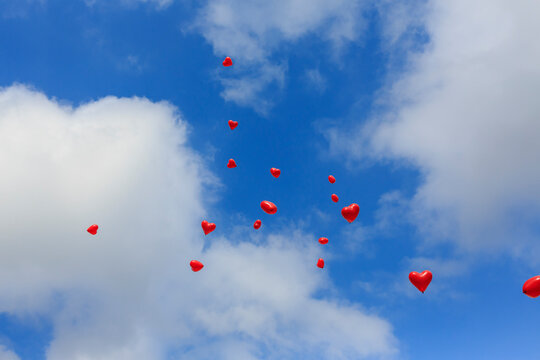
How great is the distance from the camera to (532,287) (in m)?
16.4

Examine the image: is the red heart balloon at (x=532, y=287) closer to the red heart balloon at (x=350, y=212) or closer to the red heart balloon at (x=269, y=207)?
the red heart balloon at (x=350, y=212)

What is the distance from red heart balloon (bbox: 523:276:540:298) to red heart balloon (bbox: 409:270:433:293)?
18.0 ft

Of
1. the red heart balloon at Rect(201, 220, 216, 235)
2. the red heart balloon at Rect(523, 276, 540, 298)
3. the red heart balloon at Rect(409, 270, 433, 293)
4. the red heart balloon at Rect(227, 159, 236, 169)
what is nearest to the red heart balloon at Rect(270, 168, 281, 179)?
the red heart balloon at Rect(227, 159, 236, 169)

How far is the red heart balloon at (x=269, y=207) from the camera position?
2473 cm

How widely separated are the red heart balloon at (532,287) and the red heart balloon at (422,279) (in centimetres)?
548

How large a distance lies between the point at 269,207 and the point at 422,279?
10173 millimetres

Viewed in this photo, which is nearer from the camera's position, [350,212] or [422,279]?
[422,279]

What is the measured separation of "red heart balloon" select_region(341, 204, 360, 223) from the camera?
23.8 metres

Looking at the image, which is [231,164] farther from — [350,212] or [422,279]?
[422,279]

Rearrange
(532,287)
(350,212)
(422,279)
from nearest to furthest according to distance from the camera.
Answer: (532,287), (422,279), (350,212)

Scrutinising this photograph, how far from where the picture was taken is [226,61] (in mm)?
24812

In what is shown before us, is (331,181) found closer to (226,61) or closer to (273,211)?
(273,211)

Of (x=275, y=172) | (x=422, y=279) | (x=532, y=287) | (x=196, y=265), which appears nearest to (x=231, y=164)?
(x=275, y=172)

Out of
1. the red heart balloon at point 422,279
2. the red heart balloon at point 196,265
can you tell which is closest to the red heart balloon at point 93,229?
the red heart balloon at point 196,265
